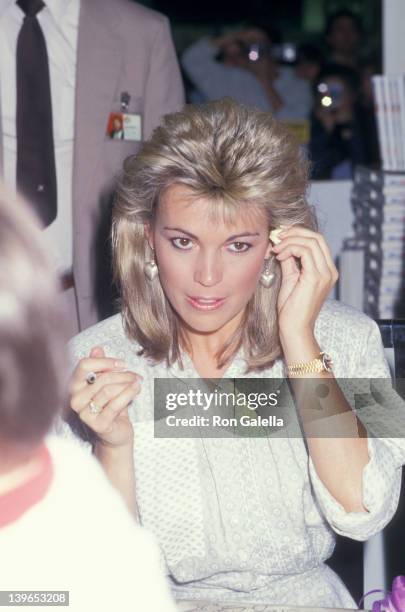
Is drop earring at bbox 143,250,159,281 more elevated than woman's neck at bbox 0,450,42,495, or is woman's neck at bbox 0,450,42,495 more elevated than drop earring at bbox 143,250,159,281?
drop earring at bbox 143,250,159,281

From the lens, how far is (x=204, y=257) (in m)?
1.33

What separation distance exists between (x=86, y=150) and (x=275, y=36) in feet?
9.08

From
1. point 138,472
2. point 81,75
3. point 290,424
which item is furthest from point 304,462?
point 81,75

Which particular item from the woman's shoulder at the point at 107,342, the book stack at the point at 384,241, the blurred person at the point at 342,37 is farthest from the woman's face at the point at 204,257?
the blurred person at the point at 342,37

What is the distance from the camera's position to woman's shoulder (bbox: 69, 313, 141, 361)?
4.63ft

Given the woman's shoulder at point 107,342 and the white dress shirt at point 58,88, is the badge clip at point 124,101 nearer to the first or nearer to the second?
the white dress shirt at point 58,88

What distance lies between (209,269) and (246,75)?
9.88 ft

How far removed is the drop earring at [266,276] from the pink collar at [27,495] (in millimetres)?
794

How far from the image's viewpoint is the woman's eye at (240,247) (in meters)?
1.34

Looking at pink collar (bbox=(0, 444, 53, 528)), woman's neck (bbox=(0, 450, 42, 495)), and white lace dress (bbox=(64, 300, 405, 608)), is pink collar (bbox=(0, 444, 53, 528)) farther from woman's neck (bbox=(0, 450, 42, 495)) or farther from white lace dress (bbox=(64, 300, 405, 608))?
white lace dress (bbox=(64, 300, 405, 608))

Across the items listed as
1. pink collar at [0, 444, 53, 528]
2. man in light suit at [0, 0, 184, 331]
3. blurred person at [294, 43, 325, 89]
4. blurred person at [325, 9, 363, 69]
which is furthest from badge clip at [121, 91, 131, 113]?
blurred person at [325, 9, 363, 69]

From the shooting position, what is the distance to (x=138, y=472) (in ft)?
4.29

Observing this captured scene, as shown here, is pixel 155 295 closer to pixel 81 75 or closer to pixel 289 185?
pixel 289 185

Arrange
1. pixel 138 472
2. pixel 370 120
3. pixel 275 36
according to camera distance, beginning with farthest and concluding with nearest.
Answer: pixel 275 36
pixel 370 120
pixel 138 472
